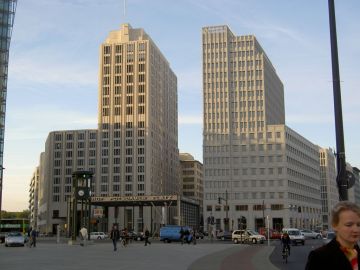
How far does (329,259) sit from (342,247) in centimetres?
20

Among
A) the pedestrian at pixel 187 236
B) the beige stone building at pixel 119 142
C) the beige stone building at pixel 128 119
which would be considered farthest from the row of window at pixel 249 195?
the pedestrian at pixel 187 236

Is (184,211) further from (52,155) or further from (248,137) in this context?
(52,155)

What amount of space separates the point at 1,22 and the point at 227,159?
74088 mm

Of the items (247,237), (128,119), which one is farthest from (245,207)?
(247,237)

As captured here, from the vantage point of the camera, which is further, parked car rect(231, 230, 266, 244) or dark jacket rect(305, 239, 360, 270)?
parked car rect(231, 230, 266, 244)

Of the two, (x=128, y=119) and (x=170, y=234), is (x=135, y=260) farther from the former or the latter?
(x=128, y=119)

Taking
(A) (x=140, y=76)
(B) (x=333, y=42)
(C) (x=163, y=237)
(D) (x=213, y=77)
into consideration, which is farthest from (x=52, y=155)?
(B) (x=333, y=42)

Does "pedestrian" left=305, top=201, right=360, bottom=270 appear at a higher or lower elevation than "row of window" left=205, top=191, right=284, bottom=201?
lower

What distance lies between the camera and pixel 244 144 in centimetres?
13888

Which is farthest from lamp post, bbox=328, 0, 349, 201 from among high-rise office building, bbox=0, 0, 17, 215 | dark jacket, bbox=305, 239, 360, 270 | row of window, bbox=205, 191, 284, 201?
row of window, bbox=205, 191, 284, 201

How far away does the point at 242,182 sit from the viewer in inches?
5389

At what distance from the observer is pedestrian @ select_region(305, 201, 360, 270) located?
11.6ft

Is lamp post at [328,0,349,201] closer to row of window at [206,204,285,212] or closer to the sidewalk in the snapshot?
the sidewalk

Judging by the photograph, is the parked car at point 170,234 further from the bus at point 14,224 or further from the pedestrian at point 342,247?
the pedestrian at point 342,247
